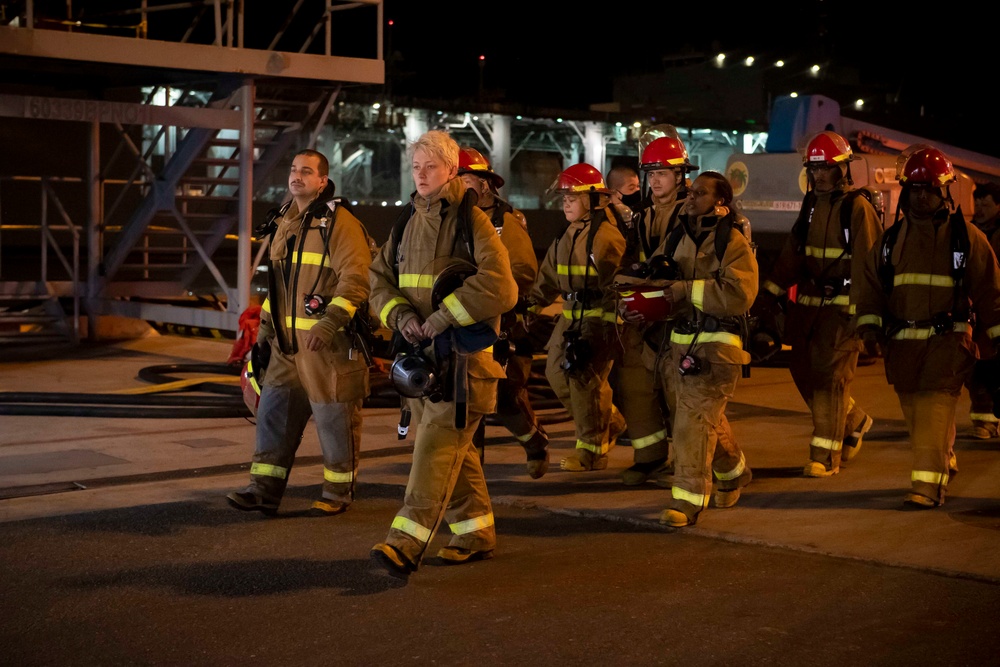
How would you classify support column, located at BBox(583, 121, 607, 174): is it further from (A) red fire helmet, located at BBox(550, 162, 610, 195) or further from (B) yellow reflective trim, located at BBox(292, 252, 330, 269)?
(B) yellow reflective trim, located at BBox(292, 252, 330, 269)

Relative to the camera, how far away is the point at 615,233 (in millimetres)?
7953

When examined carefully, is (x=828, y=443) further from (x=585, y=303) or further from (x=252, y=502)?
(x=252, y=502)

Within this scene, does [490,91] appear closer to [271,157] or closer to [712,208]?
[271,157]

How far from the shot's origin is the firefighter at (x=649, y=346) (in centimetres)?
741

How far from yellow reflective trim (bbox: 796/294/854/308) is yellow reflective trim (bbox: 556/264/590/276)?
1403 millimetres

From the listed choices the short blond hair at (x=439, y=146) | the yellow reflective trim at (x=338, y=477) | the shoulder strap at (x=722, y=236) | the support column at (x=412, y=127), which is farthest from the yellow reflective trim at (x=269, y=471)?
the support column at (x=412, y=127)

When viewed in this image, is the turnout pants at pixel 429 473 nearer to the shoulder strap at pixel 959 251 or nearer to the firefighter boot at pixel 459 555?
the firefighter boot at pixel 459 555

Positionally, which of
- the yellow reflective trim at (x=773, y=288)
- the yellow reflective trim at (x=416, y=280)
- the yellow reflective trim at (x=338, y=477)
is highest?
the yellow reflective trim at (x=416, y=280)

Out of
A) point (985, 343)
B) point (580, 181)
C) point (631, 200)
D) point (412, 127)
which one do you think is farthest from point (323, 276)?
point (412, 127)

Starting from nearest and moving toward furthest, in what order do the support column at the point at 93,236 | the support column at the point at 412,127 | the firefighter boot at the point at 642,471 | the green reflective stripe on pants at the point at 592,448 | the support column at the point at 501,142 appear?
the firefighter boot at the point at 642,471, the green reflective stripe on pants at the point at 592,448, the support column at the point at 93,236, the support column at the point at 412,127, the support column at the point at 501,142

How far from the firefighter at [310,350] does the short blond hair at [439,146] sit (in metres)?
1.18

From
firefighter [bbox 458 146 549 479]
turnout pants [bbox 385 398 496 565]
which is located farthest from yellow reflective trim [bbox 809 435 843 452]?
turnout pants [bbox 385 398 496 565]

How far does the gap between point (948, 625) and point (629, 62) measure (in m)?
59.9

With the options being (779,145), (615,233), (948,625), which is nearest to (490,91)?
(779,145)
